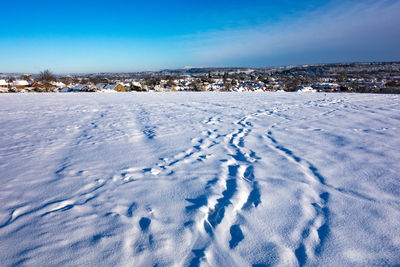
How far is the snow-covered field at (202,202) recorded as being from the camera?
1.34 m

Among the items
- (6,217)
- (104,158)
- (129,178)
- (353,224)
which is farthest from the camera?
(104,158)

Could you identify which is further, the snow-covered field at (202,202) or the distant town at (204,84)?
the distant town at (204,84)

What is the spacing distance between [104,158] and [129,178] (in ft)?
2.70

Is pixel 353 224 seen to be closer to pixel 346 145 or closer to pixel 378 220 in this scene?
pixel 378 220

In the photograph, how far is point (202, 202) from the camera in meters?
1.89

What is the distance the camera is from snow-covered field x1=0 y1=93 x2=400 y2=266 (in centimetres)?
134

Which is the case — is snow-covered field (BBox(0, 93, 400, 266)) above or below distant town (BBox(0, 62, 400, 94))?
above

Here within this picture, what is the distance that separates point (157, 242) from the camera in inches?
56.1

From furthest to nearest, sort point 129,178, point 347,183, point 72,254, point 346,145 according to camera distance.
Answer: point 346,145 < point 129,178 < point 347,183 < point 72,254

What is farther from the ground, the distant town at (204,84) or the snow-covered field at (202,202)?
the snow-covered field at (202,202)

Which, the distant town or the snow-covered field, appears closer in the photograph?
the snow-covered field

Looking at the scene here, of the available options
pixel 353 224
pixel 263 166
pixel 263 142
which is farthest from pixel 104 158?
pixel 353 224

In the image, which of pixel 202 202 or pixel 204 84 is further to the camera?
pixel 204 84

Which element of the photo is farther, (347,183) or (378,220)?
(347,183)
